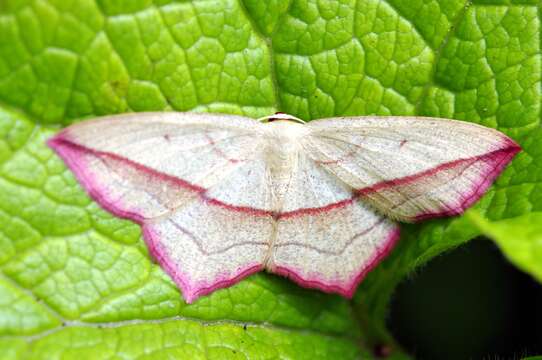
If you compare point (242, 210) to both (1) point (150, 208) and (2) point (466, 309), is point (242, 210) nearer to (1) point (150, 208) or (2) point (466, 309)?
(1) point (150, 208)

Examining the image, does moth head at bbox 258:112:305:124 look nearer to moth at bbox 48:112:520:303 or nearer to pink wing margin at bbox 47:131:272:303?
moth at bbox 48:112:520:303

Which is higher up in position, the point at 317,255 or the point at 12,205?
the point at 12,205

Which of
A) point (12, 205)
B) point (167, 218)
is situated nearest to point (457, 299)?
point (167, 218)

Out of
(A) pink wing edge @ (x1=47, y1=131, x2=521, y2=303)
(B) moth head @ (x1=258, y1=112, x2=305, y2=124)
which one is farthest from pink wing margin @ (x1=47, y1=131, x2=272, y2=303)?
(B) moth head @ (x1=258, y1=112, x2=305, y2=124)

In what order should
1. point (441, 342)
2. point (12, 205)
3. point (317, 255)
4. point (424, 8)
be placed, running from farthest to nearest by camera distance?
point (441, 342) < point (317, 255) < point (424, 8) < point (12, 205)

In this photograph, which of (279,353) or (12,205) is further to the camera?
(279,353)

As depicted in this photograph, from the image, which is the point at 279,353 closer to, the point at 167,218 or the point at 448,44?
the point at 167,218

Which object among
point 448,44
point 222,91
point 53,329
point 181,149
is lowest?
point 53,329
